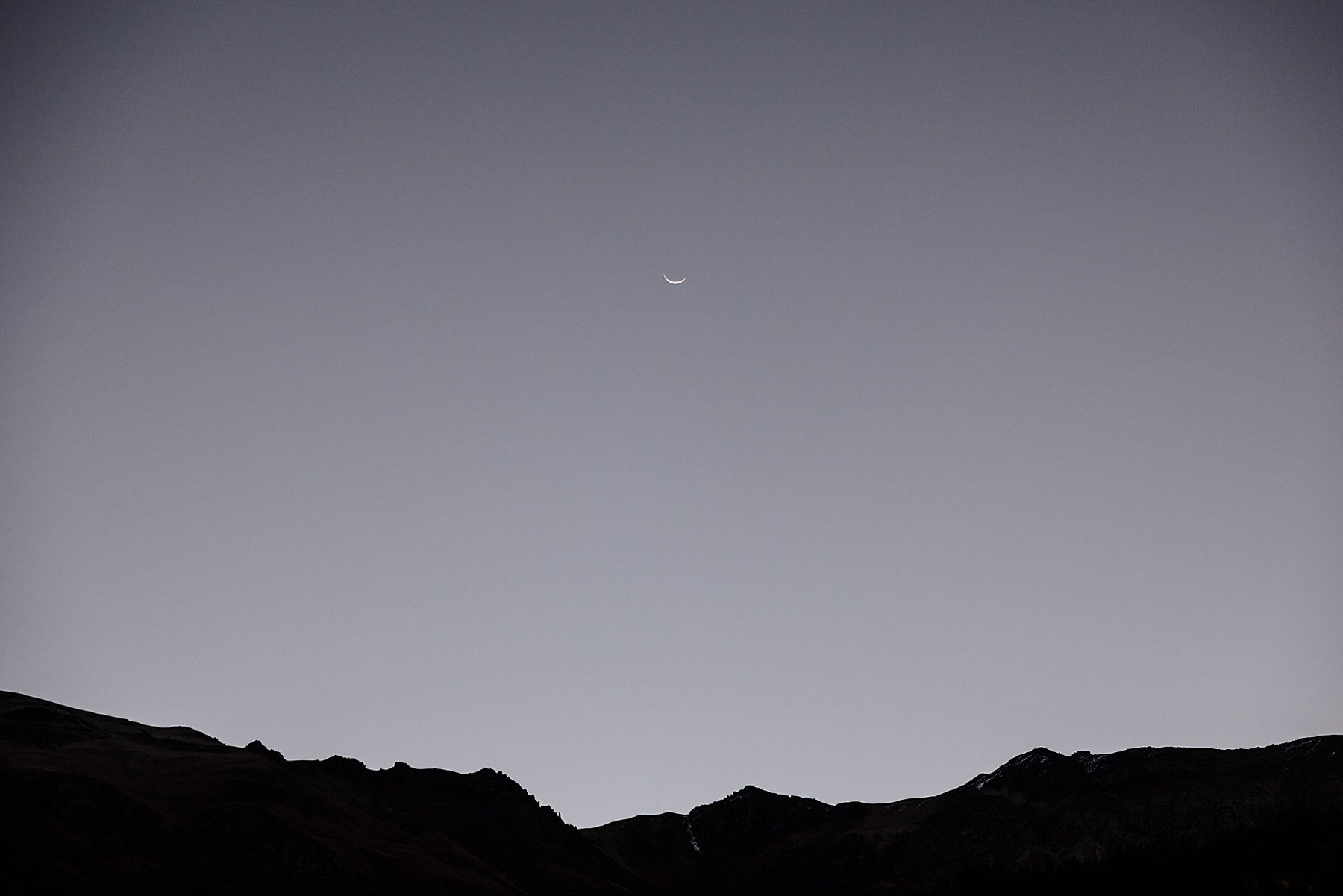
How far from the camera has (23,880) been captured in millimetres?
56156

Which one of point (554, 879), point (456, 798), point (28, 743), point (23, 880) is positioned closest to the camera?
point (23, 880)

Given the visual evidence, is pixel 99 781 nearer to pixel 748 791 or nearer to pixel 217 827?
pixel 217 827

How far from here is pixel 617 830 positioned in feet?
475

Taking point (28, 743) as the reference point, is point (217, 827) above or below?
below

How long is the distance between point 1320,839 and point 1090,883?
16.4 meters

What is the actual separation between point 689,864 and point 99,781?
80.2 metres

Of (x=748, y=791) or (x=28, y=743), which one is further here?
(x=748, y=791)

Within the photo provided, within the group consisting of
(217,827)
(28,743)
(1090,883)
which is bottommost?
(1090,883)

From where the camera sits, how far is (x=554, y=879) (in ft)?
334

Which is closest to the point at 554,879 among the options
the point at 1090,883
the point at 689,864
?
the point at 689,864

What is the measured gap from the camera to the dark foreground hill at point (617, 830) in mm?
68312

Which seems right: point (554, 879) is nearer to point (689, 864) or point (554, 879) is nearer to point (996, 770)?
Answer: point (689, 864)

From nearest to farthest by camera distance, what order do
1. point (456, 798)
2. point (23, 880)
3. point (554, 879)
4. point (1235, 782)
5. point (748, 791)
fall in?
point (23, 880)
point (554, 879)
point (1235, 782)
point (456, 798)
point (748, 791)

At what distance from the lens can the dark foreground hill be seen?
224ft
